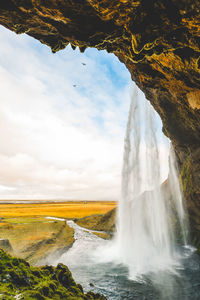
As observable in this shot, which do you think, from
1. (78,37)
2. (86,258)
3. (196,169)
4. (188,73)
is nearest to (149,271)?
(86,258)

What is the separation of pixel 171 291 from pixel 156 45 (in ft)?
57.5

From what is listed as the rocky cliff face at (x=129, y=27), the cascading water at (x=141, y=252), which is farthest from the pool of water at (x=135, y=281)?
the rocky cliff face at (x=129, y=27)

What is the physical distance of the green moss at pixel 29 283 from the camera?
716 cm

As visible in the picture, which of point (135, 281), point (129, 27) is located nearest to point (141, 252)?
point (135, 281)

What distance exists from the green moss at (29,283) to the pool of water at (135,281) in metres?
4.59

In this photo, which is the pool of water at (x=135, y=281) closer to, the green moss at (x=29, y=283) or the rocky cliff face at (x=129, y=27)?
the green moss at (x=29, y=283)

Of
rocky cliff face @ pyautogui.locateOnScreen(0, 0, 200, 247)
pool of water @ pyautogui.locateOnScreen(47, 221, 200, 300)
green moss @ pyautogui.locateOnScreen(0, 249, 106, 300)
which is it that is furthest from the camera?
pool of water @ pyautogui.locateOnScreen(47, 221, 200, 300)

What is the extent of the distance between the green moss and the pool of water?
4.59m

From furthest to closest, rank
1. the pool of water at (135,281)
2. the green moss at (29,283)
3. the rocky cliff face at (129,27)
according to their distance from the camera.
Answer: the pool of water at (135,281), the green moss at (29,283), the rocky cliff face at (129,27)

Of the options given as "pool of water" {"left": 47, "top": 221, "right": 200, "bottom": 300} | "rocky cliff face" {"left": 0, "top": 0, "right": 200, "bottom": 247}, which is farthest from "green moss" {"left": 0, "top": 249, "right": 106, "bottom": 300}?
"rocky cliff face" {"left": 0, "top": 0, "right": 200, "bottom": 247}

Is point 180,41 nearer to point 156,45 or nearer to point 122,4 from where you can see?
point 156,45

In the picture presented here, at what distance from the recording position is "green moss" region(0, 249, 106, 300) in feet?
23.5

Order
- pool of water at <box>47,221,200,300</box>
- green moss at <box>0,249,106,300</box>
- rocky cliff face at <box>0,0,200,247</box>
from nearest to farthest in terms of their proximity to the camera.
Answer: rocky cliff face at <box>0,0,200,247</box> < green moss at <box>0,249,106,300</box> < pool of water at <box>47,221,200,300</box>

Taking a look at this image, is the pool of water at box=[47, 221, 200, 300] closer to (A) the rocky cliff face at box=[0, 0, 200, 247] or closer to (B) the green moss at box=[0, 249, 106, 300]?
(B) the green moss at box=[0, 249, 106, 300]
